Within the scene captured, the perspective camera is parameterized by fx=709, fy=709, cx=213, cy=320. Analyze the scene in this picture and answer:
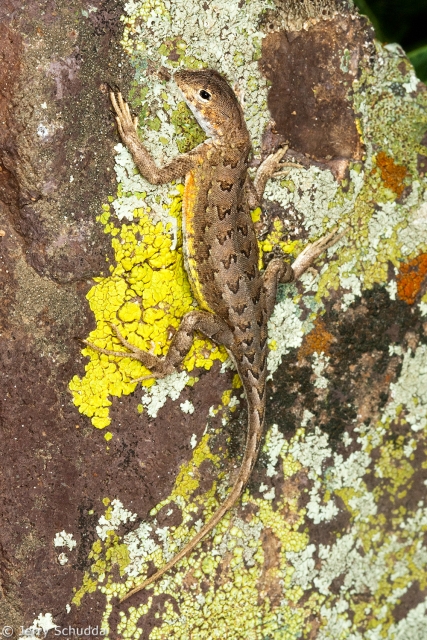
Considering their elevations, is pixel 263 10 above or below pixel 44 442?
above

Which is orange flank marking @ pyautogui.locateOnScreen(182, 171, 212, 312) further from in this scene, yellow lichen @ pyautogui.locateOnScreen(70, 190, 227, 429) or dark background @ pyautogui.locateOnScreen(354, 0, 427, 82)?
dark background @ pyautogui.locateOnScreen(354, 0, 427, 82)

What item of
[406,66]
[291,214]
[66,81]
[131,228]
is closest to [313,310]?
[291,214]

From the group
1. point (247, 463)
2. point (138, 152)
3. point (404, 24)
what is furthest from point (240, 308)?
point (404, 24)

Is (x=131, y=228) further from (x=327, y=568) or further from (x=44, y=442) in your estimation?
(x=327, y=568)

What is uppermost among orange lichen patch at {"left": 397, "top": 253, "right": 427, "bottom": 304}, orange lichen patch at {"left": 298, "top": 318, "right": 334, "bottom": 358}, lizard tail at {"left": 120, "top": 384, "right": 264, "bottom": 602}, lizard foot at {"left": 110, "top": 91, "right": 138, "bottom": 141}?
lizard foot at {"left": 110, "top": 91, "right": 138, "bottom": 141}

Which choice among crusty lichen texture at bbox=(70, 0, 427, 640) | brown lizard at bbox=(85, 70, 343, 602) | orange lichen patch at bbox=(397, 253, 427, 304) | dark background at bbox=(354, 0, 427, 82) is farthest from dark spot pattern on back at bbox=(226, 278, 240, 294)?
dark background at bbox=(354, 0, 427, 82)

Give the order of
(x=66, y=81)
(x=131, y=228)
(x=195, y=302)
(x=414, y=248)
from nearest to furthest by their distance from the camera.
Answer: (x=66, y=81) → (x=131, y=228) → (x=195, y=302) → (x=414, y=248)

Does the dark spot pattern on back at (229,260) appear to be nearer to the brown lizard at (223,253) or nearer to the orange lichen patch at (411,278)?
the brown lizard at (223,253)
